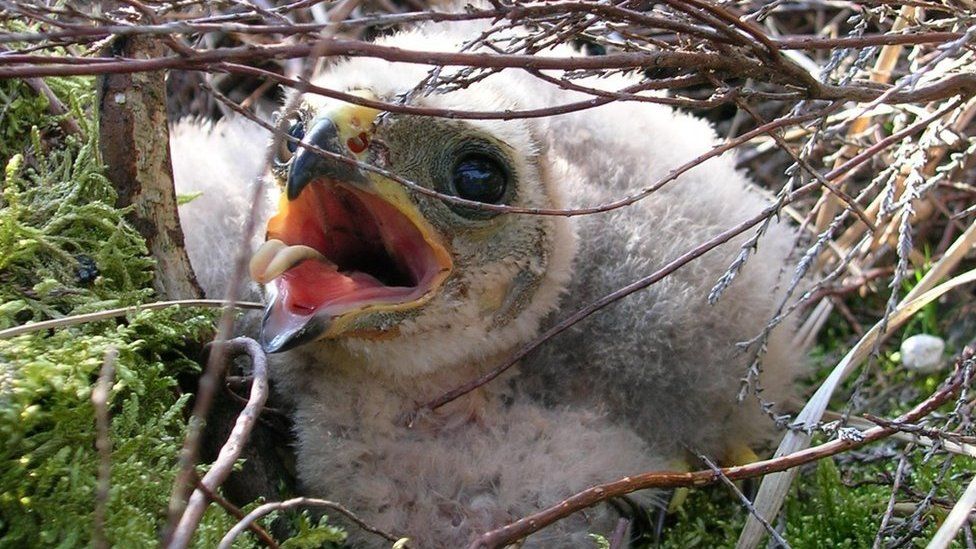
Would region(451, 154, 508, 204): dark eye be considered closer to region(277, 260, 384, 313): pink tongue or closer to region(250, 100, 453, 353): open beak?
region(250, 100, 453, 353): open beak

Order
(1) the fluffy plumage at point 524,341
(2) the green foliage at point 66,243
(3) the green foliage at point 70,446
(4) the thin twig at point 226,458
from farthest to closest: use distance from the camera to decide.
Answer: (1) the fluffy plumage at point 524,341 → (2) the green foliage at point 66,243 → (3) the green foliage at point 70,446 → (4) the thin twig at point 226,458

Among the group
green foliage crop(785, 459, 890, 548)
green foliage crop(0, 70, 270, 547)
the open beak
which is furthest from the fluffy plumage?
green foliage crop(0, 70, 270, 547)

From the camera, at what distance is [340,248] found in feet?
6.93

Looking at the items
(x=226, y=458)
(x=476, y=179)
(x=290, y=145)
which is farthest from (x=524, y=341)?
(x=226, y=458)

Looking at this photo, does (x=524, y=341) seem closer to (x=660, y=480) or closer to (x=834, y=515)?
(x=660, y=480)

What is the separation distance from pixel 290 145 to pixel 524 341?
2.12 ft

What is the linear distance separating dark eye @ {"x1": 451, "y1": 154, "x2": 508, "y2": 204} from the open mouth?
0.13 m

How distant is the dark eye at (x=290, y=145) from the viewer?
203 centimetres

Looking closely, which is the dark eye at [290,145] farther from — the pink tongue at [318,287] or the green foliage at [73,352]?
the green foliage at [73,352]

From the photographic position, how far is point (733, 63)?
154 cm

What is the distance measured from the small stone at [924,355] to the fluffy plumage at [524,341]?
1.66 ft

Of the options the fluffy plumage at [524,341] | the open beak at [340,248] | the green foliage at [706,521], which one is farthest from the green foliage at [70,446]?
the green foliage at [706,521]

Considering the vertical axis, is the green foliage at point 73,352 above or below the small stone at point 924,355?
above

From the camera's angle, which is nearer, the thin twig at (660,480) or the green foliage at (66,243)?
the thin twig at (660,480)
